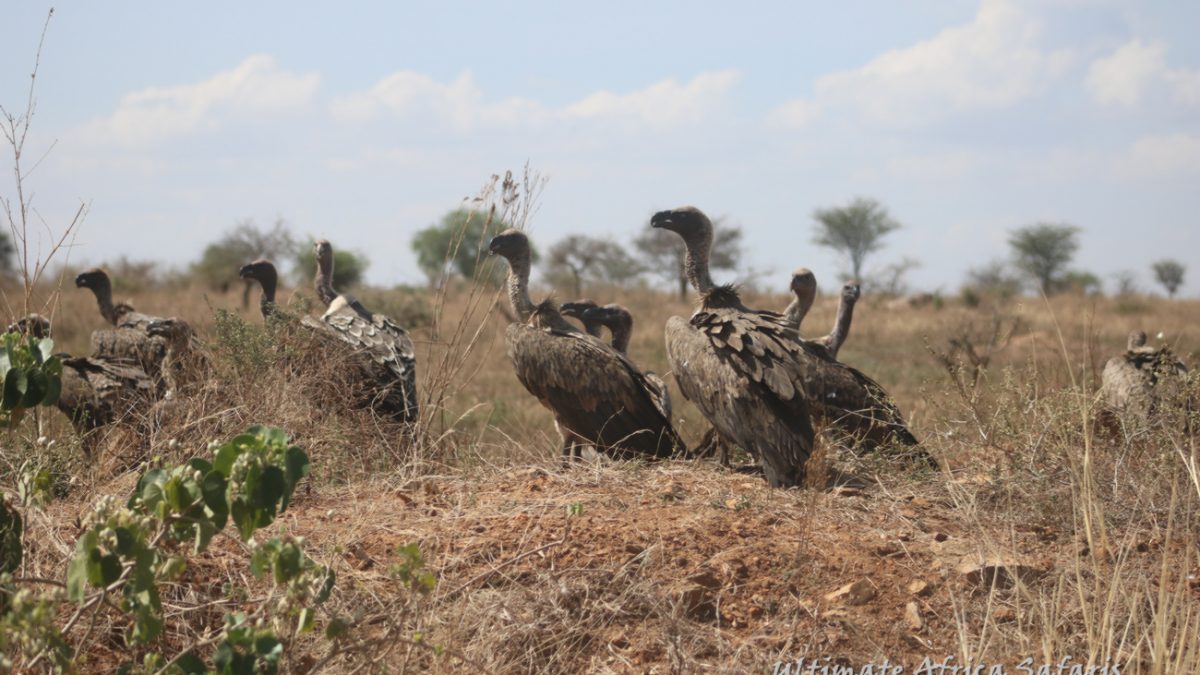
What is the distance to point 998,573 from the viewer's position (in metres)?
4.40

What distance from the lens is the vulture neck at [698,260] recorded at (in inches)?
299

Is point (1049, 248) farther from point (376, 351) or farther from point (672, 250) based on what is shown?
point (376, 351)

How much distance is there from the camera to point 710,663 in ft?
13.0

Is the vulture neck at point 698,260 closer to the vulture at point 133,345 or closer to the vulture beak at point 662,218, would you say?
the vulture beak at point 662,218

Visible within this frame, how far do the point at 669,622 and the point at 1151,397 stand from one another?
3778 millimetres

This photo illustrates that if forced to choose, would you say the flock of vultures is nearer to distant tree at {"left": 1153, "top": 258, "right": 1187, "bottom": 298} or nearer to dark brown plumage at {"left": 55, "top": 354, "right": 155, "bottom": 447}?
dark brown plumage at {"left": 55, "top": 354, "right": 155, "bottom": 447}

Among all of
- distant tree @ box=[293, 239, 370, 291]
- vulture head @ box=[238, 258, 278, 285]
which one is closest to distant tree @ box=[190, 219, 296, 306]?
distant tree @ box=[293, 239, 370, 291]

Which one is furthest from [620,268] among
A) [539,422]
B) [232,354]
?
[232,354]

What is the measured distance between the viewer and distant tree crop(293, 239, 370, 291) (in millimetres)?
27453

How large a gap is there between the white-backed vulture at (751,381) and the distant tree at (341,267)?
20.5 meters

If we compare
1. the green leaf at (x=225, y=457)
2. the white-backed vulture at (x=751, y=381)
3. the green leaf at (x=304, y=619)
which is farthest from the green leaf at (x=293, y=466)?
the white-backed vulture at (x=751, y=381)

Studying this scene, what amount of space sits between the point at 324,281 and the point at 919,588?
705 cm

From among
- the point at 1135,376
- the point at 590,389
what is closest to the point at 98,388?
the point at 590,389

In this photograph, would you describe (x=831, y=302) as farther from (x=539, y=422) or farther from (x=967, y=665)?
(x=967, y=665)
